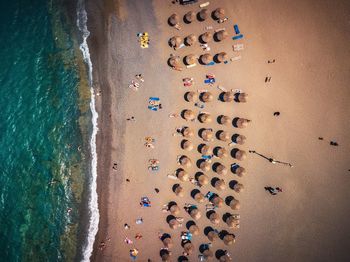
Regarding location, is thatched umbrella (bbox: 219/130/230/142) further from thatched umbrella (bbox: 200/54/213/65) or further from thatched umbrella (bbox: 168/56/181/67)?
thatched umbrella (bbox: 168/56/181/67)

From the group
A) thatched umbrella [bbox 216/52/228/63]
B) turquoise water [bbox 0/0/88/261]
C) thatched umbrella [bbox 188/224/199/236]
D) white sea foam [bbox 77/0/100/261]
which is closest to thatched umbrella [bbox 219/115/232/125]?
thatched umbrella [bbox 216/52/228/63]

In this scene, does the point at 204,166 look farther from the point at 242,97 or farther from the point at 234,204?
the point at 242,97

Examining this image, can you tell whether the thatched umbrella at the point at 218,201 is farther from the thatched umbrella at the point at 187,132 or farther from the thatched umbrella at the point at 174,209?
the thatched umbrella at the point at 187,132

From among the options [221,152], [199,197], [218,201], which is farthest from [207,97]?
[218,201]

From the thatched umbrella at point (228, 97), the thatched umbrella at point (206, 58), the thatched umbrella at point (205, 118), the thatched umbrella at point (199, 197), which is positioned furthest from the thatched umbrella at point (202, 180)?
the thatched umbrella at point (206, 58)

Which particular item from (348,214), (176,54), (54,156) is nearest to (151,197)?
(54,156)
